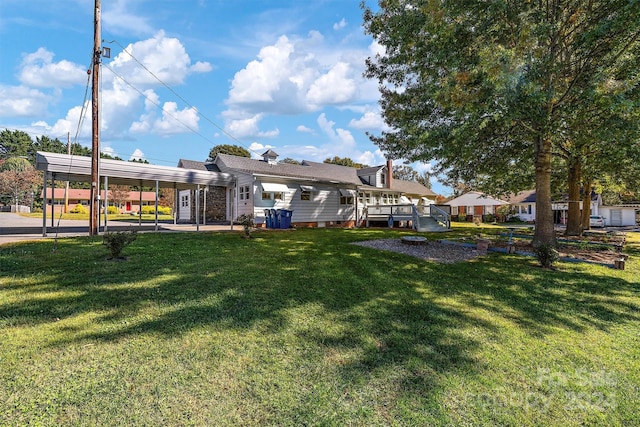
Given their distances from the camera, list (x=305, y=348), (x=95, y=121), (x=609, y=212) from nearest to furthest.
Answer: (x=305, y=348), (x=95, y=121), (x=609, y=212)

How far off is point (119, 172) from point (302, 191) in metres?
10.0

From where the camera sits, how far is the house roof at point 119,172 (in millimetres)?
11133

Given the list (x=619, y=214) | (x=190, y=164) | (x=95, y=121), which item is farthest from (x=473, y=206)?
(x=95, y=121)

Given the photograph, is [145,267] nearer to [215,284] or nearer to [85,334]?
[215,284]

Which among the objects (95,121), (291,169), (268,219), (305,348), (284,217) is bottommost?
(305,348)

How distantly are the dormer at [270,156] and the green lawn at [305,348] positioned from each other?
57.1 ft

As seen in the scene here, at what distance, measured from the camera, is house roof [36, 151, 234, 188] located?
11133 millimetres

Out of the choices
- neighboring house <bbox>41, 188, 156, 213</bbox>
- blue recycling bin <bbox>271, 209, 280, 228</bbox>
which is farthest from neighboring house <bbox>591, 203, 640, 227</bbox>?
neighboring house <bbox>41, 188, 156, 213</bbox>

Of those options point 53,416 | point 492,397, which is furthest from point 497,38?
point 53,416

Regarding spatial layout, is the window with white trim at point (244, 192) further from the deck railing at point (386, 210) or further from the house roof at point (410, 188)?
the house roof at point (410, 188)

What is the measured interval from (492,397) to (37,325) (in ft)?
17.1

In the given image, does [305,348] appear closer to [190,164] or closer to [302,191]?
[302,191]

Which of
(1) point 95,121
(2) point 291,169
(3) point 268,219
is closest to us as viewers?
(1) point 95,121

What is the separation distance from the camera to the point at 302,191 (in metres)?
19.3
